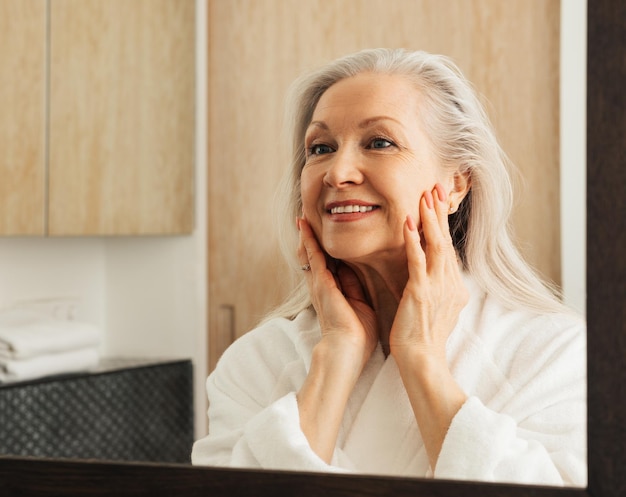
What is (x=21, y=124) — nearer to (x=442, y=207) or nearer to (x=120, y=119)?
(x=120, y=119)

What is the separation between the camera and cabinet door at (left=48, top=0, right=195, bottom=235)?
17.1 inches

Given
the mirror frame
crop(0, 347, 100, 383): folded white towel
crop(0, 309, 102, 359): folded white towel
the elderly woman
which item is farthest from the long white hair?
crop(0, 347, 100, 383): folded white towel

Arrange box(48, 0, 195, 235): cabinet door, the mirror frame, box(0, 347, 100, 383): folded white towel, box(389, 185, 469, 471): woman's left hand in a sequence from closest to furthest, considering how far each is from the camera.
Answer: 1. the mirror frame
2. box(389, 185, 469, 471): woman's left hand
3. box(48, 0, 195, 235): cabinet door
4. box(0, 347, 100, 383): folded white towel

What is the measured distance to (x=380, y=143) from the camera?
29 centimetres

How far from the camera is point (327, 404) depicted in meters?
0.30

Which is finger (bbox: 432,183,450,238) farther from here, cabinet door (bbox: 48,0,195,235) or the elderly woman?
cabinet door (bbox: 48,0,195,235)

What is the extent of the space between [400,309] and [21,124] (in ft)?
1.02

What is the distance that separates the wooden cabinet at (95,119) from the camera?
1.45ft

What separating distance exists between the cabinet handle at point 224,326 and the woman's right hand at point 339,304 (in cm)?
7

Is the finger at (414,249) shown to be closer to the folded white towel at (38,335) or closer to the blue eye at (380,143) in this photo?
the blue eye at (380,143)
